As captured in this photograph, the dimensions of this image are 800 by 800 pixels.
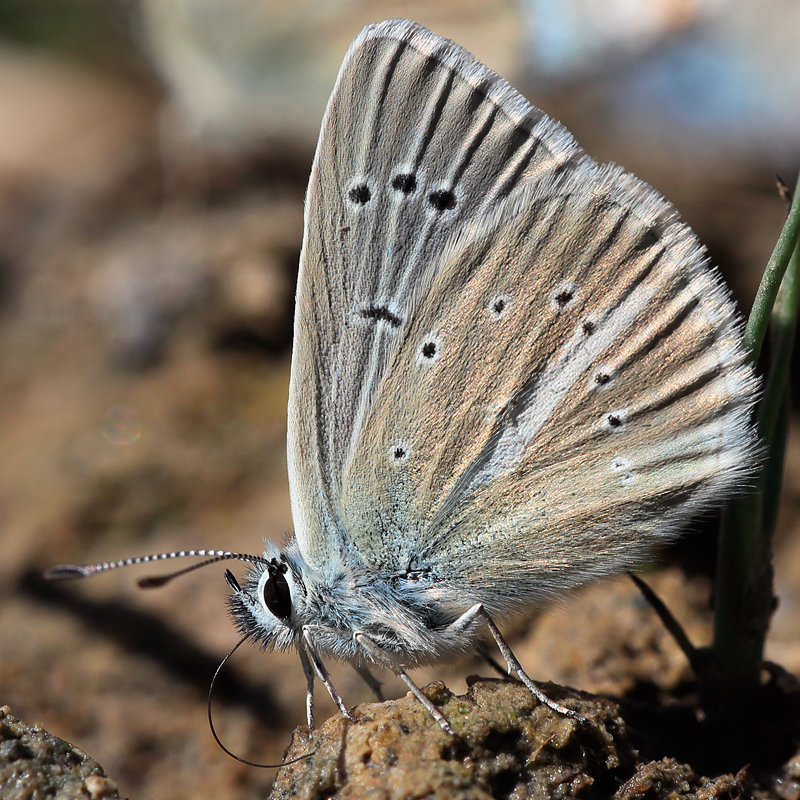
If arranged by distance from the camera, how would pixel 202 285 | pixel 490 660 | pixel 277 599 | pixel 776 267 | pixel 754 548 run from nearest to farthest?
1. pixel 776 267
2. pixel 754 548
3. pixel 277 599
4. pixel 490 660
5. pixel 202 285

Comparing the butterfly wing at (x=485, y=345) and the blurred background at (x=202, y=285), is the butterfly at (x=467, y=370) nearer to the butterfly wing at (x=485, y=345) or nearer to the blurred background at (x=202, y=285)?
the butterfly wing at (x=485, y=345)

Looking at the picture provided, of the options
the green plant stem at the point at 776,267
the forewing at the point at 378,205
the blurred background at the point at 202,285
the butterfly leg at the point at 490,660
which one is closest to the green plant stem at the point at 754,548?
the green plant stem at the point at 776,267

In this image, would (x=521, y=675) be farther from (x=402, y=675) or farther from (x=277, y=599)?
(x=277, y=599)

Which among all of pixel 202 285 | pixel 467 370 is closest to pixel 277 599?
pixel 467 370

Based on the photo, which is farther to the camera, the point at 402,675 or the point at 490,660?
the point at 490,660

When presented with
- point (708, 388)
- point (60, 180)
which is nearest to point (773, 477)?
→ point (708, 388)

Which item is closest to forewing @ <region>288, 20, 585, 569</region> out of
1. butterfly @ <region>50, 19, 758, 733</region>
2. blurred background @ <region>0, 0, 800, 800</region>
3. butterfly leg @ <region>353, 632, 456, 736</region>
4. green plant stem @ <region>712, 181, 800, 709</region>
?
butterfly @ <region>50, 19, 758, 733</region>

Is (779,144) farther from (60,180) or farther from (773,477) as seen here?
(60,180)
